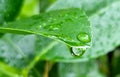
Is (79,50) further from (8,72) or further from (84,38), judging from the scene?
(8,72)

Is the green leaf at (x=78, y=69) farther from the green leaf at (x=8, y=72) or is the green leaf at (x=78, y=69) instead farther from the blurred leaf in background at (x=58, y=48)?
the green leaf at (x=8, y=72)

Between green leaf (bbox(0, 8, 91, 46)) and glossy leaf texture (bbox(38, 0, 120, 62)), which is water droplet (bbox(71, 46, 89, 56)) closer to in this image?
green leaf (bbox(0, 8, 91, 46))

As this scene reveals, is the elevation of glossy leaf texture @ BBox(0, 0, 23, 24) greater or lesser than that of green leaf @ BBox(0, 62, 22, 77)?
greater

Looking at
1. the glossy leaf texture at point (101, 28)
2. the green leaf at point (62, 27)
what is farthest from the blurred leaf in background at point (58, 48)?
the green leaf at point (62, 27)

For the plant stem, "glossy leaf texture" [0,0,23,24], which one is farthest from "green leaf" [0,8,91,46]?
the plant stem

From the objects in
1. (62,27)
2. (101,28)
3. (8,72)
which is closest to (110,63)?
(101,28)
